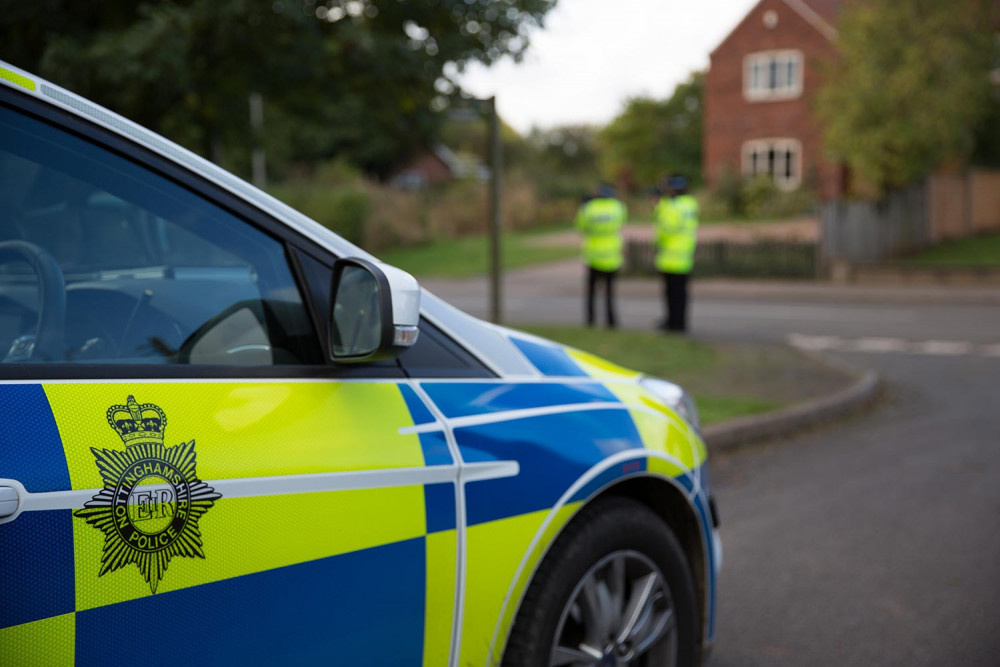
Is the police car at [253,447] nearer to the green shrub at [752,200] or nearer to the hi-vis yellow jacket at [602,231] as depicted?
the hi-vis yellow jacket at [602,231]

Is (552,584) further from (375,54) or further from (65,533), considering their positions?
(375,54)

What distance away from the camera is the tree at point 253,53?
23.9 feet

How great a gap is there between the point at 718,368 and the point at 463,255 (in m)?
18.0

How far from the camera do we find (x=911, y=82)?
22.8m

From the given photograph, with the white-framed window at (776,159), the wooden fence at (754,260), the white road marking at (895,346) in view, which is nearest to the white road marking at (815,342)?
the white road marking at (895,346)

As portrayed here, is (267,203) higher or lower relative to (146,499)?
higher

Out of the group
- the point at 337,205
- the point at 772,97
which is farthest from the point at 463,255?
the point at 772,97

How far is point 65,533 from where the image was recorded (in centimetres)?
163

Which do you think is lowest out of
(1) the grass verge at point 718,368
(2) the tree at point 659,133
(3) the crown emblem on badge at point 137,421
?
(1) the grass verge at point 718,368

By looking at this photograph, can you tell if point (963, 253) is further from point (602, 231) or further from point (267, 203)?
point (267, 203)

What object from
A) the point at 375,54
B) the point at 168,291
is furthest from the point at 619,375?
the point at 375,54

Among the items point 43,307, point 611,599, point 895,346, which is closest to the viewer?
point 43,307

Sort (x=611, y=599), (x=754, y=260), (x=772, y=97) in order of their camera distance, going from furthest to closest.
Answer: (x=772, y=97) < (x=754, y=260) < (x=611, y=599)

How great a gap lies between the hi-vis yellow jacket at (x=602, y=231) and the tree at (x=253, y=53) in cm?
329
